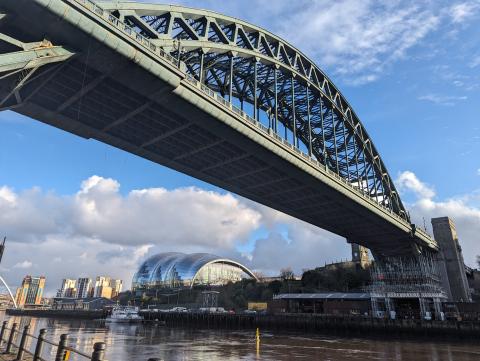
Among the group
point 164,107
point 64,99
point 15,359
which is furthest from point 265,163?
point 15,359

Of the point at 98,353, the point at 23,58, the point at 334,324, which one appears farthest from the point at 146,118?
the point at 334,324

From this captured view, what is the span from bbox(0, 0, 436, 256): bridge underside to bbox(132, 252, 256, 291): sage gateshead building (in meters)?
104

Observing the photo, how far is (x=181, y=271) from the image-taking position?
157 m

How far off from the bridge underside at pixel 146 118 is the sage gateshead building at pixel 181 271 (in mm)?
104215

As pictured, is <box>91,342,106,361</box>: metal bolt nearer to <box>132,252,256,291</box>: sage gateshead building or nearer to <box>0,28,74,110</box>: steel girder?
<box>0,28,74,110</box>: steel girder

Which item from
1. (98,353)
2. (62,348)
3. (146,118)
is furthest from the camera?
(146,118)

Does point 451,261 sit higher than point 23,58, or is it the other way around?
point 451,261

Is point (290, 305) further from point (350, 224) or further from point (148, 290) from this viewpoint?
point (148, 290)

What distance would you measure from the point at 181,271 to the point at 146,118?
130 meters

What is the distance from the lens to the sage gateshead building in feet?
509

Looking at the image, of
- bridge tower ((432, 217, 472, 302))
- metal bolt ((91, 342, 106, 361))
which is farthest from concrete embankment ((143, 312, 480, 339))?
metal bolt ((91, 342, 106, 361))

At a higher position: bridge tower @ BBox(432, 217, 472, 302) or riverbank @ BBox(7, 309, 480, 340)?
bridge tower @ BBox(432, 217, 472, 302)

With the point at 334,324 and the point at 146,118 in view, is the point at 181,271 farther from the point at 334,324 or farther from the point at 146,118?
the point at 146,118

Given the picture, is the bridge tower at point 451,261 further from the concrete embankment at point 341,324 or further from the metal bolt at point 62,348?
the metal bolt at point 62,348
